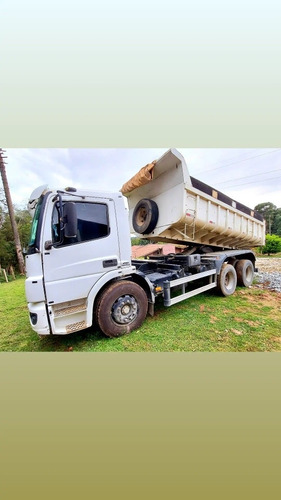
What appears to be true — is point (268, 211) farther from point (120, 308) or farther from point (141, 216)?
point (120, 308)

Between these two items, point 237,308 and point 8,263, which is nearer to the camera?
point 237,308

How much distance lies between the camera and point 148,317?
3.53 m

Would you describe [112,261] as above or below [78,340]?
above

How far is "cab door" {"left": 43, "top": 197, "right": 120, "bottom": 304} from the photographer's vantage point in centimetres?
240

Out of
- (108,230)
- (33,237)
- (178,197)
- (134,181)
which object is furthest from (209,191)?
(33,237)

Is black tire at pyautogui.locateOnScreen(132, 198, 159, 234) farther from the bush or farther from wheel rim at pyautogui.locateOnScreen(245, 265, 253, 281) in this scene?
the bush

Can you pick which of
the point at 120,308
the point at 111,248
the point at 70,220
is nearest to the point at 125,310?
the point at 120,308

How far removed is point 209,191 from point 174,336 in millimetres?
3043

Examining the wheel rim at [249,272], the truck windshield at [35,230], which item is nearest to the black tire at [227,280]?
the wheel rim at [249,272]

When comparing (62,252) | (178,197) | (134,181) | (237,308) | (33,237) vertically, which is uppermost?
(134,181)

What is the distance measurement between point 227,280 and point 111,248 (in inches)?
135

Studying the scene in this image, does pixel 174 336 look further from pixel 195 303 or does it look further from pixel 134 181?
pixel 134 181

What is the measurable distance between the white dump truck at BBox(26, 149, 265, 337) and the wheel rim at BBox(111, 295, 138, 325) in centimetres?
1

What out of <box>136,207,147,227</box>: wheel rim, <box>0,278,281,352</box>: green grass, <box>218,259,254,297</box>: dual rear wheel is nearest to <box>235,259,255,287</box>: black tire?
<box>218,259,254,297</box>: dual rear wheel
